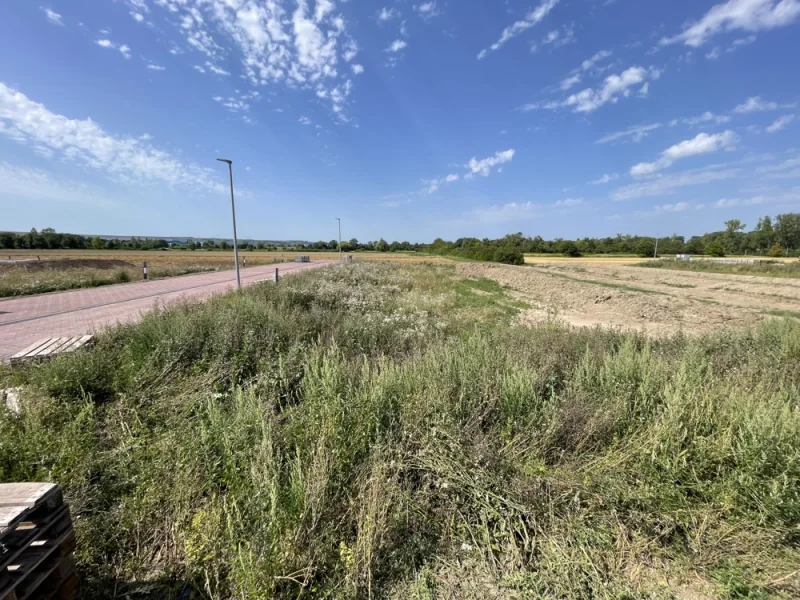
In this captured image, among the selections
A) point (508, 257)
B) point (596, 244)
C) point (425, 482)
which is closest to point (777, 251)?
point (596, 244)

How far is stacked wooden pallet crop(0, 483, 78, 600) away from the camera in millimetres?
1619

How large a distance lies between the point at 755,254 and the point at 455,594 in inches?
4471

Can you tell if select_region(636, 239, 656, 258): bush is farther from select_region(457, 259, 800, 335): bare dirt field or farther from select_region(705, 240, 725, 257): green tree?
select_region(457, 259, 800, 335): bare dirt field

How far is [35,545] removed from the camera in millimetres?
1817

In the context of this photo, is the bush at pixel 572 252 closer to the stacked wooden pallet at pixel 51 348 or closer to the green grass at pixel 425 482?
the green grass at pixel 425 482

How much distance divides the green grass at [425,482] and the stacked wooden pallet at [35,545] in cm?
54

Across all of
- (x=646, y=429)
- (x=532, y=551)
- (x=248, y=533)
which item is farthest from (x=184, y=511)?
(x=646, y=429)

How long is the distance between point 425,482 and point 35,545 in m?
2.62

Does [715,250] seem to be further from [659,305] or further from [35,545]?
[35,545]

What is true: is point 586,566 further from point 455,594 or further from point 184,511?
point 184,511

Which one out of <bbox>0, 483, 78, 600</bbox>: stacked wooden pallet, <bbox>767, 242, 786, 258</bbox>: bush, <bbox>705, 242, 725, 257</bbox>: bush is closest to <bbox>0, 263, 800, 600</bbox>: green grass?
<bbox>0, 483, 78, 600</bbox>: stacked wooden pallet

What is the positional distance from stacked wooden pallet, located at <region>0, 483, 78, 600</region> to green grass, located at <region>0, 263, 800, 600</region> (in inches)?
21.4

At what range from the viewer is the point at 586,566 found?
2.37m

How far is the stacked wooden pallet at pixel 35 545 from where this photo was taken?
162 centimetres
